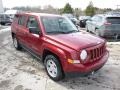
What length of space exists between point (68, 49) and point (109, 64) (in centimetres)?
263

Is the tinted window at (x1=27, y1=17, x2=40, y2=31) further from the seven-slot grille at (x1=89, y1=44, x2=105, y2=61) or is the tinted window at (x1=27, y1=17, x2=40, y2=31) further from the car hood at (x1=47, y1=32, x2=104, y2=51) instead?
the seven-slot grille at (x1=89, y1=44, x2=105, y2=61)

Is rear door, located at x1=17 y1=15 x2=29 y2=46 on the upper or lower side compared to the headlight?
upper

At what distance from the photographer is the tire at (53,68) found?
506 cm

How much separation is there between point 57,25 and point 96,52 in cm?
168

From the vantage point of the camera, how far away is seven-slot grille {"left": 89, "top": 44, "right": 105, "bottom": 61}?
4830 mm

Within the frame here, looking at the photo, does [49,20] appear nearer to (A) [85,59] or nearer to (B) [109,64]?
(A) [85,59]

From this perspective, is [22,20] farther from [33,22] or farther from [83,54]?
[83,54]

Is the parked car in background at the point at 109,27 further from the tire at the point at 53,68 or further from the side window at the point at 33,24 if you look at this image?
the tire at the point at 53,68

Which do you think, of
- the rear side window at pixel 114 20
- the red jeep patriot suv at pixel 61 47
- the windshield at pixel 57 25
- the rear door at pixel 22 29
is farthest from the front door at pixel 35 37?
the rear side window at pixel 114 20

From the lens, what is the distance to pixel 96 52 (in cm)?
502

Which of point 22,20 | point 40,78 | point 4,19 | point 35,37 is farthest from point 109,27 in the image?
point 4,19

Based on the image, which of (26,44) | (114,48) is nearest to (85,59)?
(26,44)

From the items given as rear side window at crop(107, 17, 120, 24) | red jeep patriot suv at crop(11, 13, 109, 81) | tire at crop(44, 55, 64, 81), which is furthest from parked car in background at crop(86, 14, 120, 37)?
tire at crop(44, 55, 64, 81)

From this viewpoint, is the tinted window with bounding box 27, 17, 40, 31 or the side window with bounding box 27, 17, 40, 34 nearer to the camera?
the side window with bounding box 27, 17, 40, 34
